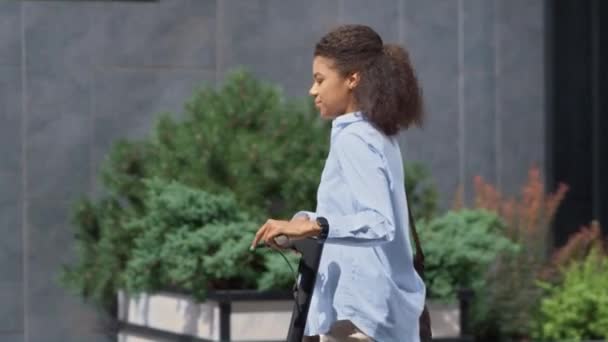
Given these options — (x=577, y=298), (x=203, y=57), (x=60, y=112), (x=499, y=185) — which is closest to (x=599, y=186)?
(x=499, y=185)

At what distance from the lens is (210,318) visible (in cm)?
870

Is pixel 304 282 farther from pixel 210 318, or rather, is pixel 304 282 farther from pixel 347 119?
pixel 210 318

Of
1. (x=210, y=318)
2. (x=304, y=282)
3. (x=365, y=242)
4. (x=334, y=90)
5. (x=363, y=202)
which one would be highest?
(x=334, y=90)

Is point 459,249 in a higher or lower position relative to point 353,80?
lower

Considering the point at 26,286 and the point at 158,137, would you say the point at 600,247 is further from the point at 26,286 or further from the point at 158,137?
the point at 26,286

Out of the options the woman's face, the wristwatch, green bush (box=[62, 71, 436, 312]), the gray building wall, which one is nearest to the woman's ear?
the woman's face

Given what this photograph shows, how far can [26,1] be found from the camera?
10.3 m

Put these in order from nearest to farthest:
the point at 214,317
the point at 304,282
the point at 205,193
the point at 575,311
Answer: the point at 304,282 < the point at 214,317 < the point at 205,193 < the point at 575,311

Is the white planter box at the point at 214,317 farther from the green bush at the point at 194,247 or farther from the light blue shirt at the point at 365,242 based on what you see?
the light blue shirt at the point at 365,242

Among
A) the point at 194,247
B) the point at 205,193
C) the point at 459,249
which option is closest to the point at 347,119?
the point at 194,247

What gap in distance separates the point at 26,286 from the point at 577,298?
3704mm

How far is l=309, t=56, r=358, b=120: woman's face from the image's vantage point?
4.68m

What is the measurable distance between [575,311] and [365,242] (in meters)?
6.04

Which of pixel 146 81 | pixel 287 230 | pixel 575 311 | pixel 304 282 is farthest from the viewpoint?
pixel 146 81
